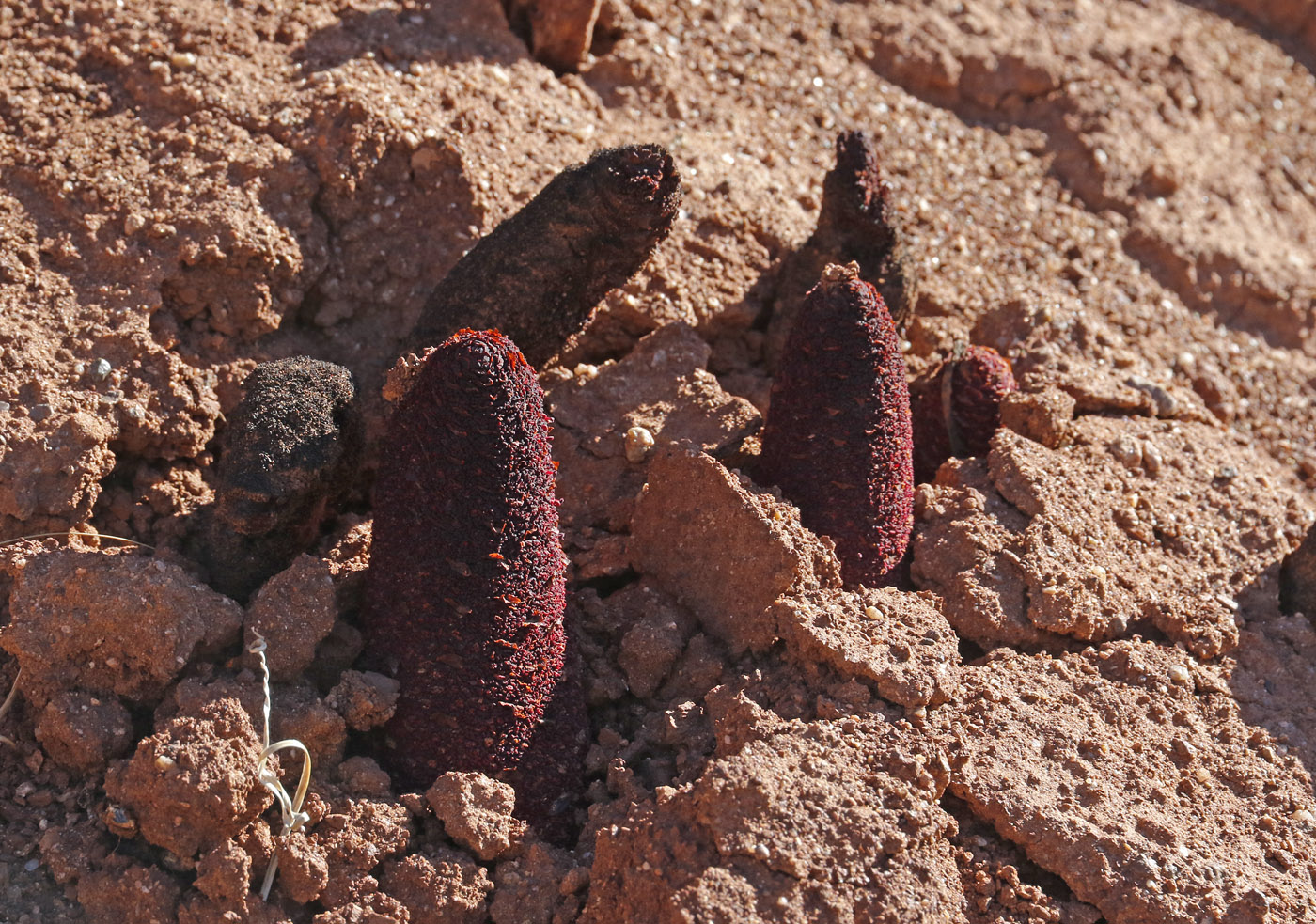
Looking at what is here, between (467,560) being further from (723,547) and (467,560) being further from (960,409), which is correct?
(960,409)

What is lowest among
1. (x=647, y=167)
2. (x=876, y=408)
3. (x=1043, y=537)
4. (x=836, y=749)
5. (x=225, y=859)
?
(x=225, y=859)

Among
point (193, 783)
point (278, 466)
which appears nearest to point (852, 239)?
point (278, 466)

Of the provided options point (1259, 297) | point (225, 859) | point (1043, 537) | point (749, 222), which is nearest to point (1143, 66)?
point (1259, 297)

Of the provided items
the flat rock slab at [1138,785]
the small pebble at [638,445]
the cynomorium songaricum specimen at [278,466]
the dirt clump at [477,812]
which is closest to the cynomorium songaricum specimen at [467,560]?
the dirt clump at [477,812]

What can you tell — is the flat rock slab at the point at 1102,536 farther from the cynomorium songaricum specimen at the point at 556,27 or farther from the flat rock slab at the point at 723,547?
the cynomorium songaricum specimen at the point at 556,27

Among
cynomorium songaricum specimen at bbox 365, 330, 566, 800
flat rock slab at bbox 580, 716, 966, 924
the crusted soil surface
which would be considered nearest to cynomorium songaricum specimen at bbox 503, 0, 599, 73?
the crusted soil surface

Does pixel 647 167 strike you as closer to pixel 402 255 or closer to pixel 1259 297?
pixel 402 255
